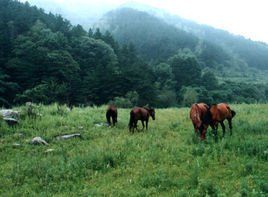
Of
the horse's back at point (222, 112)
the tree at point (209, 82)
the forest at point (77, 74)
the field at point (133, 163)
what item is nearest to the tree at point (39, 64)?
the forest at point (77, 74)

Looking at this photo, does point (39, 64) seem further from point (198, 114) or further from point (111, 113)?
point (198, 114)

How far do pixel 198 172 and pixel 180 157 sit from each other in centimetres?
193

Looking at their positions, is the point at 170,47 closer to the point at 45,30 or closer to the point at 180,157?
the point at 45,30

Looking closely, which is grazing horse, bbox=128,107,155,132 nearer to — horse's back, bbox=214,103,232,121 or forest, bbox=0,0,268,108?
horse's back, bbox=214,103,232,121

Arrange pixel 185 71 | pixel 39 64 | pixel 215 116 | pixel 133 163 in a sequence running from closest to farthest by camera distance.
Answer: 1. pixel 133 163
2. pixel 215 116
3. pixel 39 64
4. pixel 185 71

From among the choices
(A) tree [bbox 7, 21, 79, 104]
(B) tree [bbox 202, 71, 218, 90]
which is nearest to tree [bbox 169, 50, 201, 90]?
(B) tree [bbox 202, 71, 218, 90]

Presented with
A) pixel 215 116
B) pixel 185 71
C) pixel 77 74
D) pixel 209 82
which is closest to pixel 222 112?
pixel 215 116

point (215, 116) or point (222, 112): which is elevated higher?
point (222, 112)

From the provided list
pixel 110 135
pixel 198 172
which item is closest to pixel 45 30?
pixel 110 135

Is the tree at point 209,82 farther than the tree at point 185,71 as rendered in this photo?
Yes

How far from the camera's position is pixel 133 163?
15.0m

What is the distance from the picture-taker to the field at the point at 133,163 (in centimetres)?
1250

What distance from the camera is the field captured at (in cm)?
1250

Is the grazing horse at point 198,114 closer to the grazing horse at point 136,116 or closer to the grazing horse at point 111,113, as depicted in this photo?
the grazing horse at point 136,116
